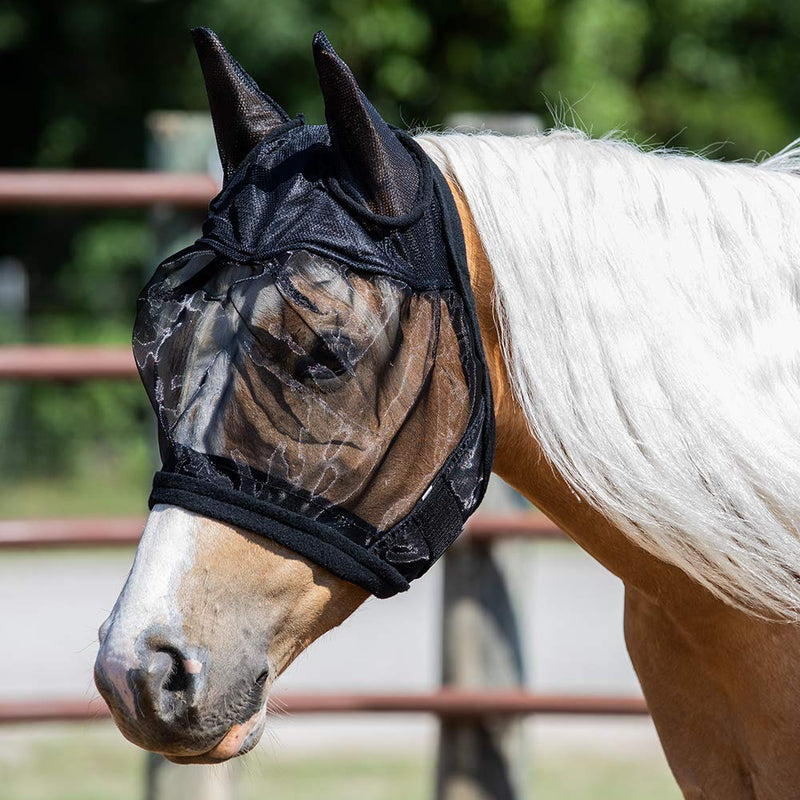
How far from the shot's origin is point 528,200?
1.58 m

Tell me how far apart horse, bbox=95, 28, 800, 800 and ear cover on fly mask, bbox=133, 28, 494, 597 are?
3 centimetres

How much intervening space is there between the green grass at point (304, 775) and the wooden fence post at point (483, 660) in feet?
2.29

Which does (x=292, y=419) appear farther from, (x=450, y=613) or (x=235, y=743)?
(x=450, y=613)

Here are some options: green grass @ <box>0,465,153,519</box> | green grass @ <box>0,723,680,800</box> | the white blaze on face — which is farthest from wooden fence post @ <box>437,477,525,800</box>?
green grass @ <box>0,465,153,519</box>

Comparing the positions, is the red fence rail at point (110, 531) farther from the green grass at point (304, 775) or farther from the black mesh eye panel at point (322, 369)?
the black mesh eye panel at point (322, 369)

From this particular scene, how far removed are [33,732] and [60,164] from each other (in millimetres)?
8087

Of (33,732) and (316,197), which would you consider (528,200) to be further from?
(33,732)

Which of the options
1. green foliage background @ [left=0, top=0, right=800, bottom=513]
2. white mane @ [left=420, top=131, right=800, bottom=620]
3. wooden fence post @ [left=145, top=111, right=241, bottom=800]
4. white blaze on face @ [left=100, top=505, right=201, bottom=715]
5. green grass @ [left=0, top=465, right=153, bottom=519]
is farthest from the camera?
green foliage background @ [left=0, top=0, right=800, bottom=513]

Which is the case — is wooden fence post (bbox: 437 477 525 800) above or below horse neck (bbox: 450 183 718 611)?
below

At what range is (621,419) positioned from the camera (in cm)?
153

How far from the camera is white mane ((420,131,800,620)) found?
1.53m

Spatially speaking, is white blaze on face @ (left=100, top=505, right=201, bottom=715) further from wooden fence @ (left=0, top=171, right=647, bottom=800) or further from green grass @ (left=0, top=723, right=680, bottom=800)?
green grass @ (left=0, top=723, right=680, bottom=800)

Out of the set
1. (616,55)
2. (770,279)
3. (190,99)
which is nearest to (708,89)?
(616,55)

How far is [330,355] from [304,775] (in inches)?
117
